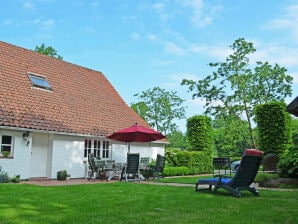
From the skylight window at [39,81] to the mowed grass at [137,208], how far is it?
9.20 meters

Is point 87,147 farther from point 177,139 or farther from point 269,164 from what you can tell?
point 177,139

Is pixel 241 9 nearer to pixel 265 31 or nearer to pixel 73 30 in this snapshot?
pixel 265 31

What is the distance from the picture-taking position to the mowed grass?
5.84 m

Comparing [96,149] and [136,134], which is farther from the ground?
[136,134]

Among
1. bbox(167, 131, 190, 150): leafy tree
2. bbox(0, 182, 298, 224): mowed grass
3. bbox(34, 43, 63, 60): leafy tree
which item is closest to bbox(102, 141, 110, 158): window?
bbox(0, 182, 298, 224): mowed grass

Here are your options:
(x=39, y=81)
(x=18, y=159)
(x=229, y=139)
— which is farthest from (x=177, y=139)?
(x=18, y=159)

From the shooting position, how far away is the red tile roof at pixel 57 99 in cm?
1501

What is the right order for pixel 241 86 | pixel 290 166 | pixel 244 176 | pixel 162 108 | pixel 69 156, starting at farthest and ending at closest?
pixel 162 108 < pixel 241 86 < pixel 69 156 < pixel 290 166 < pixel 244 176

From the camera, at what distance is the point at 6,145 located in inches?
554

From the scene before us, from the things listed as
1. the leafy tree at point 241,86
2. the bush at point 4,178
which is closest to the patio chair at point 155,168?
the bush at point 4,178

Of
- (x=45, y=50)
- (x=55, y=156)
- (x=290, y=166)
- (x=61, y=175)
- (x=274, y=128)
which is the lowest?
(x=61, y=175)

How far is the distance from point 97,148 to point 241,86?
57.9ft

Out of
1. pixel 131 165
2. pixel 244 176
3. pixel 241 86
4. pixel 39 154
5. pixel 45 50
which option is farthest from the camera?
pixel 45 50

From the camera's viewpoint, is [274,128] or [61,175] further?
[274,128]
